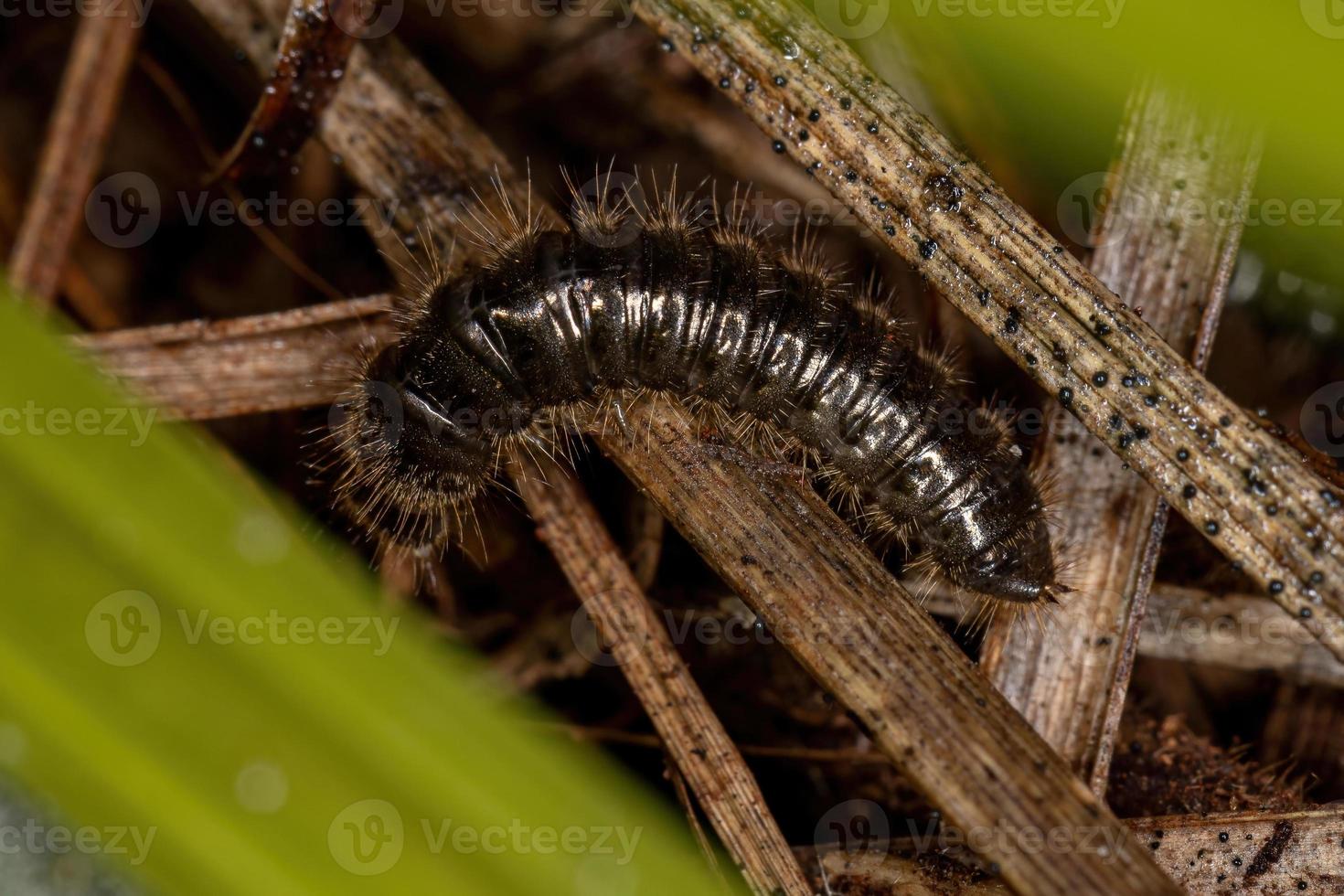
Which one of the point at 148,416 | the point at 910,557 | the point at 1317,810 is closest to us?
the point at 148,416

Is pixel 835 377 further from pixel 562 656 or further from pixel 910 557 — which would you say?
pixel 562 656

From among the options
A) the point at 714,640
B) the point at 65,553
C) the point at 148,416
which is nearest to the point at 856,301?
the point at 714,640
